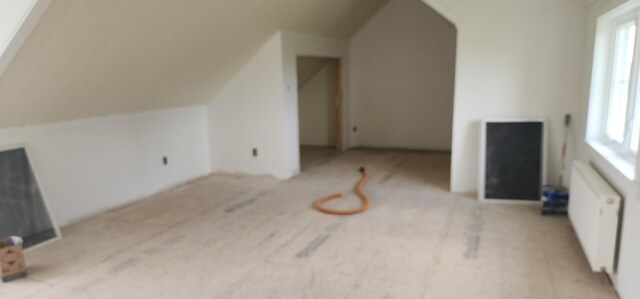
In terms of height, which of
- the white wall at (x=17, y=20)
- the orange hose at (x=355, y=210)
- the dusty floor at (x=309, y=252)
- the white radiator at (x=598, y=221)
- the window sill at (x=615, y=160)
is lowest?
the dusty floor at (x=309, y=252)

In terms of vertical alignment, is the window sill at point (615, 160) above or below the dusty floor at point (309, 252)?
above

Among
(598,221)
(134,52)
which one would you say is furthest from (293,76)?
(598,221)

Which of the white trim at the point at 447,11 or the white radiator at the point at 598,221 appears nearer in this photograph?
the white radiator at the point at 598,221

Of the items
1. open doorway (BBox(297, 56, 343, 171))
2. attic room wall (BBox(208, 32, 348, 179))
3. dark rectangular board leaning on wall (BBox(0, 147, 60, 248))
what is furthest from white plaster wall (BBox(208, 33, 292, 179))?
dark rectangular board leaning on wall (BBox(0, 147, 60, 248))

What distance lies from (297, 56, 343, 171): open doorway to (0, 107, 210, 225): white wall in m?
2.28

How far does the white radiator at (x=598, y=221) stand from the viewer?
2.74 meters

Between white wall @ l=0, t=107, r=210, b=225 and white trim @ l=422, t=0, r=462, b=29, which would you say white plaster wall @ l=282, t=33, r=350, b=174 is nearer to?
white wall @ l=0, t=107, r=210, b=225

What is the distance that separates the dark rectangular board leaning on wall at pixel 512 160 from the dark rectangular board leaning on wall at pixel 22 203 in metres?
4.04

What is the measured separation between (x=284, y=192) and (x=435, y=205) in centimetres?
166

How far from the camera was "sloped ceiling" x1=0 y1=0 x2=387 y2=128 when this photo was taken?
9.77 ft

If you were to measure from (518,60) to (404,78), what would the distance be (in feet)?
9.67

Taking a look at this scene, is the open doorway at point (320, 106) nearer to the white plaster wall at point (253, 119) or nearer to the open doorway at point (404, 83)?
the open doorway at point (404, 83)

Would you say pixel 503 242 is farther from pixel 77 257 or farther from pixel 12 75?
pixel 12 75

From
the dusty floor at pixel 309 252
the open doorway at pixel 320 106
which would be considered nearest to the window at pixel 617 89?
the dusty floor at pixel 309 252
